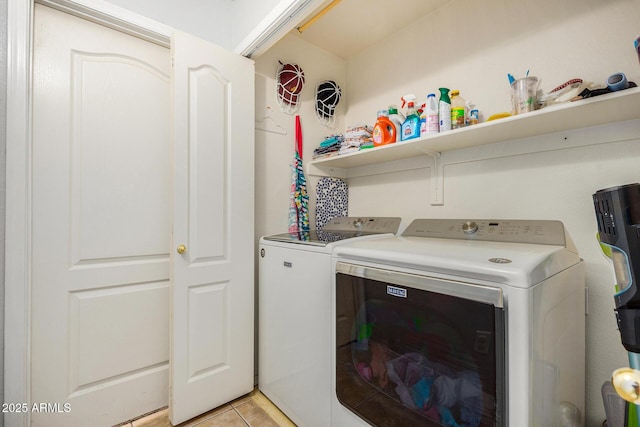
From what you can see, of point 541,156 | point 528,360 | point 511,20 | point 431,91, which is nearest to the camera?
point 528,360

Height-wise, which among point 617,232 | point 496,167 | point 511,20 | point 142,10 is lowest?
point 617,232

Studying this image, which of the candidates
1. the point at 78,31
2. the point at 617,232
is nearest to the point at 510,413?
the point at 617,232

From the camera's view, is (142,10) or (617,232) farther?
(142,10)

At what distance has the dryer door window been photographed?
0.78 meters

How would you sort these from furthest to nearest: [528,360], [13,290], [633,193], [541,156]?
[541,156], [13,290], [528,360], [633,193]

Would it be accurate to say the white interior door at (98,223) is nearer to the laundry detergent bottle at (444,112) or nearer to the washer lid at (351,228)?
the washer lid at (351,228)

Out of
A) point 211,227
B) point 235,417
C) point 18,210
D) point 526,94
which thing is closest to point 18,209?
point 18,210

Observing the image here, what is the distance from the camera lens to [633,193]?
0.59 metres

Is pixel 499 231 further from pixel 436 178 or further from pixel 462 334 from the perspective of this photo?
pixel 462 334

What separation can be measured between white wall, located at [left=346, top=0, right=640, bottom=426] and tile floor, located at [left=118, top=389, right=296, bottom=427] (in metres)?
1.45

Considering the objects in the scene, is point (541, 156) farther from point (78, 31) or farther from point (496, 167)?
point (78, 31)

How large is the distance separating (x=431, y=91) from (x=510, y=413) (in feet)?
5.63

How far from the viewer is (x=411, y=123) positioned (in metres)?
1.57

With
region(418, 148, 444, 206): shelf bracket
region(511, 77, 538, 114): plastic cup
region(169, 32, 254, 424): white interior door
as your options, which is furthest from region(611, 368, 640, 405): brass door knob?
region(169, 32, 254, 424): white interior door
